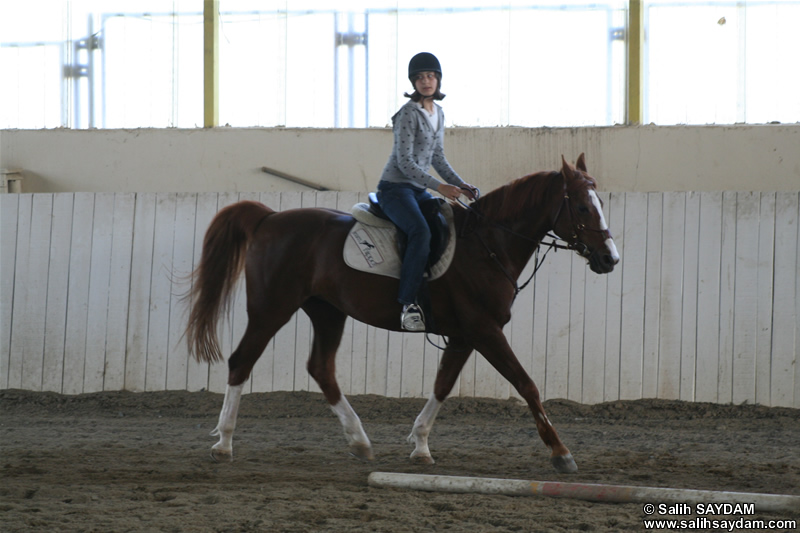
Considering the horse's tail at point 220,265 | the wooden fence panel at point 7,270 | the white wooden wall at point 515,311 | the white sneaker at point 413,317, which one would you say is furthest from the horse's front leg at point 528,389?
the wooden fence panel at point 7,270

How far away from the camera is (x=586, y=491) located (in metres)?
3.41

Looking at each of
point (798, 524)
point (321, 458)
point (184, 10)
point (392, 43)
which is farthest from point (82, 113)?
point (798, 524)

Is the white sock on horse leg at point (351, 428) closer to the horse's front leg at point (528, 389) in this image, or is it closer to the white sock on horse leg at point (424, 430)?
the white sock on horse leg at point (424, 430)

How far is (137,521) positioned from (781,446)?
174 inches

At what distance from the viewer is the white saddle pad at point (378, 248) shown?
15.0 feet

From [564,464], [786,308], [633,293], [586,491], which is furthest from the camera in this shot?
[633,293]

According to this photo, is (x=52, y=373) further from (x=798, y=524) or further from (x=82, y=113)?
(x=798, y=524)

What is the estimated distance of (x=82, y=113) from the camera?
8.53m

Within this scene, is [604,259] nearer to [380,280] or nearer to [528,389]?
[528,389]

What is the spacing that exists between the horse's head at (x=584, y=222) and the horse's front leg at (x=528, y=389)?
69 cm

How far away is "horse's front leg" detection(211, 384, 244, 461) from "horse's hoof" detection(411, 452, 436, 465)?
3.80 ft

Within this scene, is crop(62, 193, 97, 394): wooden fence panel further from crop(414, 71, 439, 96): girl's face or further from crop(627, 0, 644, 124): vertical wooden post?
crop(627, 0, 644, 124): vertical wooden post

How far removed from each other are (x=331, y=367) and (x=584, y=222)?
1.92m

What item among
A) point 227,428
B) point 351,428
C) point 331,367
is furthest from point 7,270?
point 351,428
